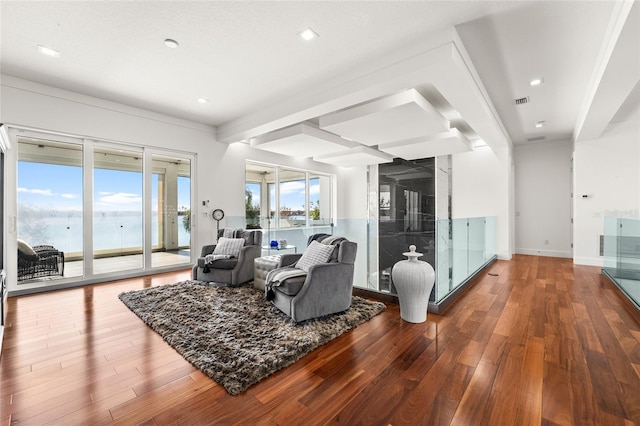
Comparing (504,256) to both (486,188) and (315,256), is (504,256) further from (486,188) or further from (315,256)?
(315,256)

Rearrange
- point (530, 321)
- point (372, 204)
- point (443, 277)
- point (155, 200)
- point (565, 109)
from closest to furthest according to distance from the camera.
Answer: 1. point (530, 321)
2. point (443, 277)
3. point (565, 109)
4. point (155, 200)
5. point (372, 204)

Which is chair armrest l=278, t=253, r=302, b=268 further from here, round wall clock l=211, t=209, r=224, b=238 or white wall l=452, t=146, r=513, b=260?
→ white wall l=452, t=146, r=513, b=260

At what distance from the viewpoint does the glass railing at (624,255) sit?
3793mm

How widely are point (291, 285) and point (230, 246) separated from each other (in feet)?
6.63

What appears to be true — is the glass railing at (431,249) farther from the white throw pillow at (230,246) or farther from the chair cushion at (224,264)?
the chair cushion at (224,264)

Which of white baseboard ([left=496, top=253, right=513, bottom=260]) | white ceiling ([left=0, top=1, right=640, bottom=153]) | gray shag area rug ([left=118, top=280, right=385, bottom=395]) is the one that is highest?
white ceiling ([left=0, top=1, right=640, bottom=153])

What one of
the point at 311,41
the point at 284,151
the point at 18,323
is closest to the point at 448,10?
the point at 311,41

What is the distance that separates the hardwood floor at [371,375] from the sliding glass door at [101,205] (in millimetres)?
1633

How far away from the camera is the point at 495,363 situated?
2.23 m

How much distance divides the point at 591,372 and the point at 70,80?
22.0 feet

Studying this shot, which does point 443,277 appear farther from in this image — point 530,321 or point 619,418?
point 619,418

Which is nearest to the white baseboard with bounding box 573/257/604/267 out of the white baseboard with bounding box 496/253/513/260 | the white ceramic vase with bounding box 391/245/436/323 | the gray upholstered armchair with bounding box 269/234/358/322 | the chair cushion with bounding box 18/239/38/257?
the white baseboard with bounding box 496/253/513/260

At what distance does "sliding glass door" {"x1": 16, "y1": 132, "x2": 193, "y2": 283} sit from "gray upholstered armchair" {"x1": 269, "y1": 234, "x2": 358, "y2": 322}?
3.62 metres

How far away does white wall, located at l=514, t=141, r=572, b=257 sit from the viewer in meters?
7.39
